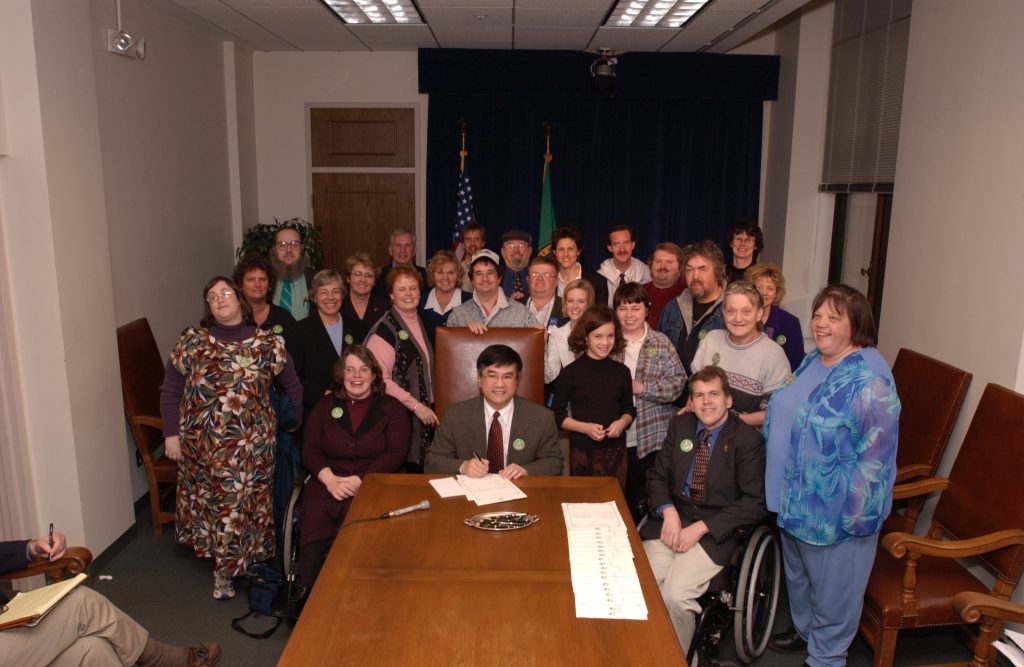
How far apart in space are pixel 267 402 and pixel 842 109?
460 centimetres

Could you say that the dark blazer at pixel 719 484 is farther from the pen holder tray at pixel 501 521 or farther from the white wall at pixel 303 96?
the white wall at pixel 303 96

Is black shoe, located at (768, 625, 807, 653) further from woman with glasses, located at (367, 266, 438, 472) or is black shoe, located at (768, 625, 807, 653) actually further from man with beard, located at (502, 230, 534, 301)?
man with beard, located at (502, 230, 534, 301)

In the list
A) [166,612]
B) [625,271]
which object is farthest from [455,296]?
[166,612]

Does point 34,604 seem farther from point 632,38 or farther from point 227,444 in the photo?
point 632,38

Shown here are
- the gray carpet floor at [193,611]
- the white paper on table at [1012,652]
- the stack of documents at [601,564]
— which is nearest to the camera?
the stack of documents at [601,564]

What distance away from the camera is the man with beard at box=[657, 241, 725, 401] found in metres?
3.83

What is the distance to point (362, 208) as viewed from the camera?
6.82 meters

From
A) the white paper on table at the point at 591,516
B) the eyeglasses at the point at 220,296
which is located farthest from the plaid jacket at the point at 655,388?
the eyeglasses at the point at 220,296

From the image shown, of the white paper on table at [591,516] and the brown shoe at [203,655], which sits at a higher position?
the white paper on table at [591,516]

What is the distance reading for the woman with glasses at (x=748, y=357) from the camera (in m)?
3.28

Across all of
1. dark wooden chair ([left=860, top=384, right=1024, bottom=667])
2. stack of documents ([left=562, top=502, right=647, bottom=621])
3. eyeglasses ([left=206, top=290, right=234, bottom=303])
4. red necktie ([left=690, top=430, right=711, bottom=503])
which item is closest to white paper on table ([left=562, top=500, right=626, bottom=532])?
stack of documents ([left=562, top=502, right=647, bottom=621])

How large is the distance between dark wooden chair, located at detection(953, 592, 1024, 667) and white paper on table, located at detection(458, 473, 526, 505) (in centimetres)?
143

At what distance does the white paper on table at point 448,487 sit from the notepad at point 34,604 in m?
1.22

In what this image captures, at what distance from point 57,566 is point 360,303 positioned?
2012 millimetres
